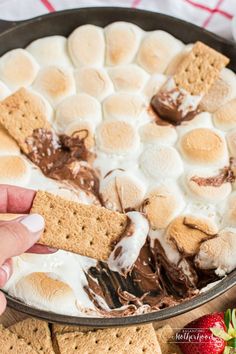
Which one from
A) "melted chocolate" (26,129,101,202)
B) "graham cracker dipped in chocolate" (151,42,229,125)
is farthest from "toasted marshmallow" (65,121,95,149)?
"graham cracker dipped in chocolate" (151,42,229,125)

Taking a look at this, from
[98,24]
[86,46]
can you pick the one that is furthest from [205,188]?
[98,24]

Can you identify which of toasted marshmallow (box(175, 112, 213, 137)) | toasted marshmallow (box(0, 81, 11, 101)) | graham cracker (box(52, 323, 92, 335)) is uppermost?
toasted marshmallow (box(175, 112, 213, 137))

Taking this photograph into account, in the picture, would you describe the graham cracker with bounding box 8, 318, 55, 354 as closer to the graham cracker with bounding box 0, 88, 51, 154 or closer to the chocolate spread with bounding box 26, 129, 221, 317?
the chocolate spread with bounding box 26, 129, 221, 317

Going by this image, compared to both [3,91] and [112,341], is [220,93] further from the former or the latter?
[112,341]

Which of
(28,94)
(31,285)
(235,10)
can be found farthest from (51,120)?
(235,10)

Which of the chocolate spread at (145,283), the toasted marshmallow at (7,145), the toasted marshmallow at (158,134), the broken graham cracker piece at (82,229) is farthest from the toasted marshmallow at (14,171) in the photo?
the toasted marshmallow at (158,134)

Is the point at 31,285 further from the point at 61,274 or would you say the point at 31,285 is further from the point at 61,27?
the point at 61,27
